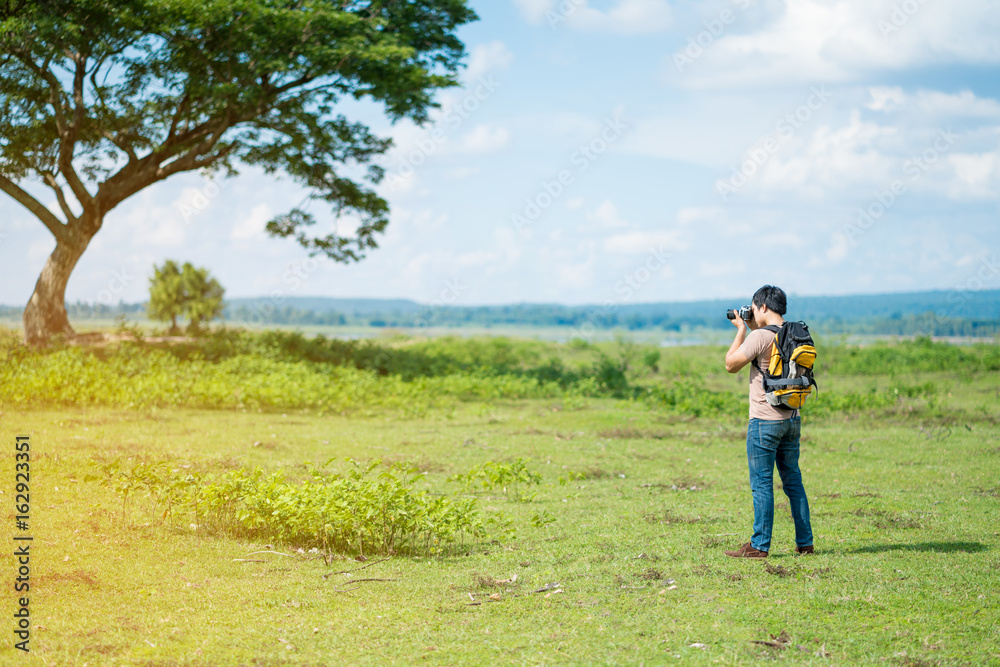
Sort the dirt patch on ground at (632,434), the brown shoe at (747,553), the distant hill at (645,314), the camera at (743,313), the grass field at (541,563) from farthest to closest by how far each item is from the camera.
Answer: the distant hill at (645,314) → the dirt patch on ground at (632,434) → the camera at (743,313) → the brown shoe at (747,553) → the grass field at (541,563)

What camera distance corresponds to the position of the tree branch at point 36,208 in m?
18.4

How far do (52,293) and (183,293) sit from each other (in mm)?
15487

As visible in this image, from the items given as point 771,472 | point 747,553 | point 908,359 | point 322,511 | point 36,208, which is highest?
point 36,208

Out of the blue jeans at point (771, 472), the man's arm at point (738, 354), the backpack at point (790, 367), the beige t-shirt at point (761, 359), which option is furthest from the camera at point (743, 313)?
the blue jeans at point (771, 472)

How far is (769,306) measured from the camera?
20.0 feet

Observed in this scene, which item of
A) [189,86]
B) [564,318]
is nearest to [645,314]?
[564,318]

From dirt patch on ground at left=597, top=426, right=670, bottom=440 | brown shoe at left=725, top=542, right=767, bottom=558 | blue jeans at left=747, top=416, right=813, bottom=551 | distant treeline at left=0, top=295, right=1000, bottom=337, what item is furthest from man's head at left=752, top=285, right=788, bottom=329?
distant treeline at left=0, top=295, right=1000, bottom=337

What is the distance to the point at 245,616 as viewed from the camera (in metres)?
4.91

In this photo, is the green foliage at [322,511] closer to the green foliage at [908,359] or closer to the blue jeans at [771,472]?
the blue jeans at [771,472]

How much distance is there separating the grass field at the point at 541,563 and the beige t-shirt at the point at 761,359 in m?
1.11

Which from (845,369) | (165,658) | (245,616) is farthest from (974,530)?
(845,369)

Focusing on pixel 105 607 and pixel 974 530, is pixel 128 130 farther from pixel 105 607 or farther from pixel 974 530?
pixel 974 530

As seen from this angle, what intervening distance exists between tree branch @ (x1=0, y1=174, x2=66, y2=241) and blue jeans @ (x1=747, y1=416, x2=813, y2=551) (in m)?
18.2

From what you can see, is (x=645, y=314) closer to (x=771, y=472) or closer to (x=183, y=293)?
(x=183, y=293)
